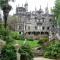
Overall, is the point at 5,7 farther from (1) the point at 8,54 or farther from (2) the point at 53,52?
(1) the point at 8,54

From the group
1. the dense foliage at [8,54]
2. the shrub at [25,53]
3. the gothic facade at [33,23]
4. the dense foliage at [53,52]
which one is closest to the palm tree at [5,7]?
the gothic facade at [33,23]

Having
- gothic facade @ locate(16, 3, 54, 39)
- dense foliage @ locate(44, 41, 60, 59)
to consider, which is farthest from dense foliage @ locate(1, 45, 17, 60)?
gothic facade @ locate(16, 3, 54, 39)

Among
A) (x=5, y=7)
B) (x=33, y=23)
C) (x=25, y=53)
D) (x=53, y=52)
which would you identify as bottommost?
(x=53, y=52)

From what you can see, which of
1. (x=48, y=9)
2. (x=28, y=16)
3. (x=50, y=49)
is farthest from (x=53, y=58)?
(x=48, y=9)

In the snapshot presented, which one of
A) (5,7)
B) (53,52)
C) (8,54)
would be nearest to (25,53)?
(8,54)

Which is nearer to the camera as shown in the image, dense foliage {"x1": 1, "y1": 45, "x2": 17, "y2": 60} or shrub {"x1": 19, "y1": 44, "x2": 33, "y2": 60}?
dense foliage {"x1": 1, "y1": 45, "x2": 17, "y2": 60}

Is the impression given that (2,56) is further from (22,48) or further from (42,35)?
(42,35)

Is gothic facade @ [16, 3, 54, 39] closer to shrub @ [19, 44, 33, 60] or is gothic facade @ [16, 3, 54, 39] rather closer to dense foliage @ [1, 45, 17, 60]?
shrub @ [19, 44, 33, 60]

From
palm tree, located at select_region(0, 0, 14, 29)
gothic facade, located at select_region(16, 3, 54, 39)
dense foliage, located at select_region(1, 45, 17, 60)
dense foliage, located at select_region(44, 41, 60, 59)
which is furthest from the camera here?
gothic facade, located at select_region(16, 3, 54, 39)

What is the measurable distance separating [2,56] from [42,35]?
512 centimetres

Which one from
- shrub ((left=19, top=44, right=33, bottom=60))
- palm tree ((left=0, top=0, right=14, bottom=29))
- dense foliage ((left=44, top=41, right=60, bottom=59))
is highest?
palm tree ((left=0, top=0, right=14, bottom=29))

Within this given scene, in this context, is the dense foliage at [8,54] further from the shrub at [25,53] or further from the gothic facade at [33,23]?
the gothic facade at [33,23]

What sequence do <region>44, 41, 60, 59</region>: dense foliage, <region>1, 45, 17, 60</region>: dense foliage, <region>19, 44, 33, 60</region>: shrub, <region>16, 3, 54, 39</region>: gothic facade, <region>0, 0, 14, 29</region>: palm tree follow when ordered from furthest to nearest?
<region>16, 3, 54, 39</region>: gothic facade < <region>0, 0, 14, 29</region>: palm tree < <region>44, 41, 60, 59</region>: dense foliage < <region>19, 44, 33, 60</region>: shrub < <region>1, 45, 17, 60</region>: dense foliage

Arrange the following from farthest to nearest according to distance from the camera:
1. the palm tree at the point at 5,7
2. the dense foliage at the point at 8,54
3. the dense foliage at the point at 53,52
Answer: the palm tree at the point at 5,7 → the dense foliage at the point at 53,52 → the dense foliage at the point at 8,54
